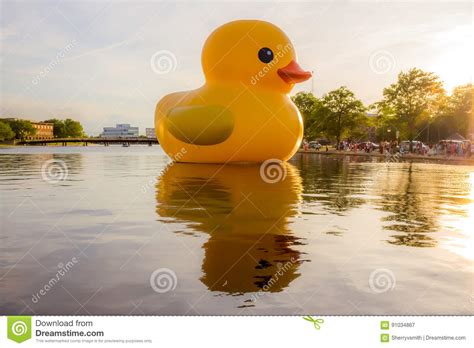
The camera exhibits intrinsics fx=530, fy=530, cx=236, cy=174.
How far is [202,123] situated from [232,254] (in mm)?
14679

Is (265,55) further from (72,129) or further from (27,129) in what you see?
(72,129)

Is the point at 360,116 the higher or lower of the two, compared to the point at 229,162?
higher

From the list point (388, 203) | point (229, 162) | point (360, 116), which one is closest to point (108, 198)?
point (388, 203)

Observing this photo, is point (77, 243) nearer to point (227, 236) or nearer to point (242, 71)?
point (227, 236)

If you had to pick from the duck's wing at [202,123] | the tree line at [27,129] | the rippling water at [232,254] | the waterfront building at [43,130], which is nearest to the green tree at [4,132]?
the tree line at [27,129]

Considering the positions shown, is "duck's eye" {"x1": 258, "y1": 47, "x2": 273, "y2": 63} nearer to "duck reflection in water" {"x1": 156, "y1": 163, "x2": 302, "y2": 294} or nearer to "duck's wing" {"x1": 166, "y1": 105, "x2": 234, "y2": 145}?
"duck's wing" {"x1": 166, "y1": 105, "x2": 234, "y2": 145}

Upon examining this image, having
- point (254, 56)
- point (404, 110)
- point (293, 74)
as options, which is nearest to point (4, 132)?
point (404, 110)

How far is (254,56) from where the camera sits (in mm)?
21312

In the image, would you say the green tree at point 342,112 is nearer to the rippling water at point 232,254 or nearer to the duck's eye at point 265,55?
the duck's eye at point 265,55

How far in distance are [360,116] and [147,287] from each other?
212 ft

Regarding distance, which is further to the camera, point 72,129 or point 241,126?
point 72,129

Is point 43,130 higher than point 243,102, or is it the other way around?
point 43,130

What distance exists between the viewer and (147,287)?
5004 mm

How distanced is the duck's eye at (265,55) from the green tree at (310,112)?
4743cm
